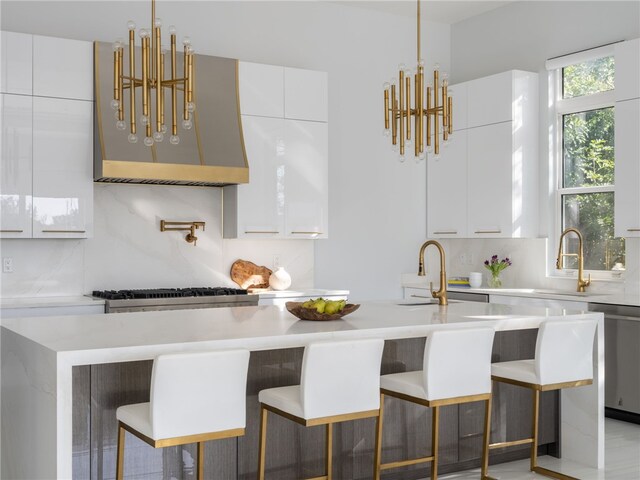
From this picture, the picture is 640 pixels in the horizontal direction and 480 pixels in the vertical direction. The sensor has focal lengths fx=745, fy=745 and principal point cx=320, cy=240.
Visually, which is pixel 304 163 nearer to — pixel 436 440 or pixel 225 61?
pixel 225 61

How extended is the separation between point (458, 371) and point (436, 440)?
0.47 meters

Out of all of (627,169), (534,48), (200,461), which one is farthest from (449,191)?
(200,461)

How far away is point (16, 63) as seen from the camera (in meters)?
4.96

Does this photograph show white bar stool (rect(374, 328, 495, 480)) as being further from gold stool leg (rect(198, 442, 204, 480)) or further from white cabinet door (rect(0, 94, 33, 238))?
white cabinet door (rect(0, 94, 33, 238))

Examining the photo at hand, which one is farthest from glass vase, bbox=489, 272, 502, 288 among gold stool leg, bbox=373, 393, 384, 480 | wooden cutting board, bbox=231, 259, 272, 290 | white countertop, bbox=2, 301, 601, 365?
gold stool leg, bbox=373, 393, 384, 480

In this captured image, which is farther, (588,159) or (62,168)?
(588,159)

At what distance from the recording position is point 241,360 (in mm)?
2883

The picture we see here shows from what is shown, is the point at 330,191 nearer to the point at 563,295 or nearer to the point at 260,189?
the point at 260,189

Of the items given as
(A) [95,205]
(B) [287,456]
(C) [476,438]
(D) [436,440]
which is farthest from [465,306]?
(A) [95,205]

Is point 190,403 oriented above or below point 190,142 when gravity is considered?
below

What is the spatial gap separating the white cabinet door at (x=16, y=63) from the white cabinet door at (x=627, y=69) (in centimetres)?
415

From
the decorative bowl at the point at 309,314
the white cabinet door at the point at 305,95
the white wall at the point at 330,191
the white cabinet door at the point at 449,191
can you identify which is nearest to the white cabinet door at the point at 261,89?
the white cabinet door at the point at 305,95

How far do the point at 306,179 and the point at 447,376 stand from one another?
2986 millimetres

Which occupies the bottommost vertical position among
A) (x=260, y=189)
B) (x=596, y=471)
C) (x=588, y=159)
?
(x=596, y=471)
